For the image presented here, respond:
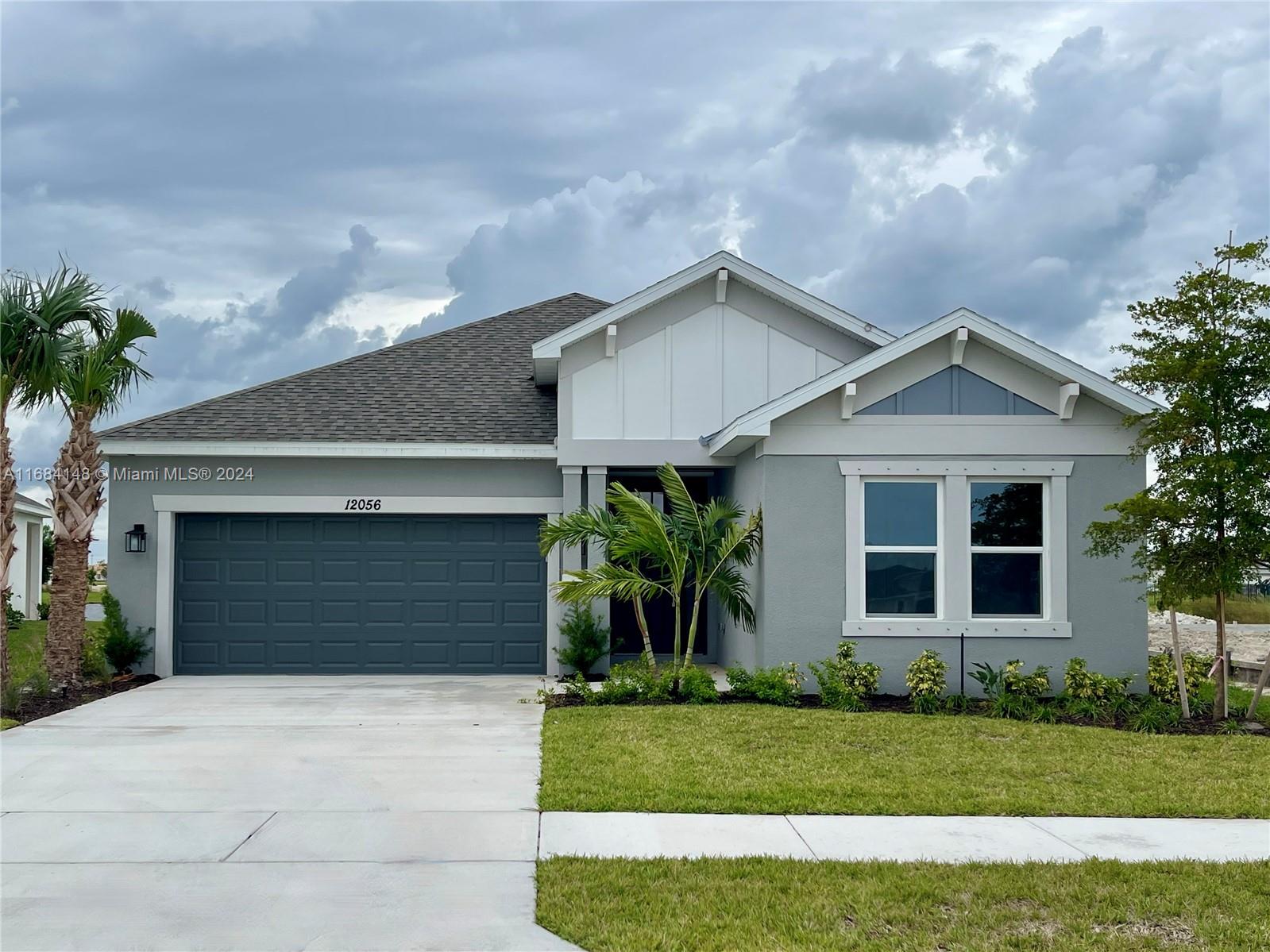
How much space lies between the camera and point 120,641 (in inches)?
603

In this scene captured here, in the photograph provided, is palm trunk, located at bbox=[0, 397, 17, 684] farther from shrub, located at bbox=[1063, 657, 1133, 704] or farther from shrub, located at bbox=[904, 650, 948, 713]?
shrub, located at bbox=[1063, 657, 1133, 704]

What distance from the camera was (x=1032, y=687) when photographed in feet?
42.5

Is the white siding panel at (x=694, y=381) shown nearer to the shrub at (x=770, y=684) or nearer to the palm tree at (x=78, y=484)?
the shrub at (x=770, y=684)

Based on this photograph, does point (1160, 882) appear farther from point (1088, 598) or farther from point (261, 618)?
point (261, 618)

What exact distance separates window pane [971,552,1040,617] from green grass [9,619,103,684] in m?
11.3

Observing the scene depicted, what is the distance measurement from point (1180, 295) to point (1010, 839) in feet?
23.8

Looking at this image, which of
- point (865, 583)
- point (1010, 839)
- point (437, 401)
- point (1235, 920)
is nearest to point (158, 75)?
point (437, 401)

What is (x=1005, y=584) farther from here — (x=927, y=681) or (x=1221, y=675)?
(x=1221, y=675)

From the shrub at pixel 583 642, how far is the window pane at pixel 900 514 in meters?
4.05

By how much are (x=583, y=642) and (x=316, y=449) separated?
4568mm

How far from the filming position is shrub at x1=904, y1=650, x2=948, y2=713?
Answer: 12.5 meters

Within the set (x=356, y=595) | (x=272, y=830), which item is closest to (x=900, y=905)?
(x=272, y=830)

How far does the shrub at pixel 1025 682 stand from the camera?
42.3 ft

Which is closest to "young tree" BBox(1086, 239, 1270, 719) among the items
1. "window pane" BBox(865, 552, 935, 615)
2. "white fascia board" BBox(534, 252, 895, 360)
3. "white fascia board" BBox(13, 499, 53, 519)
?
"window pane" BBox(865, 552, 935, 615)
